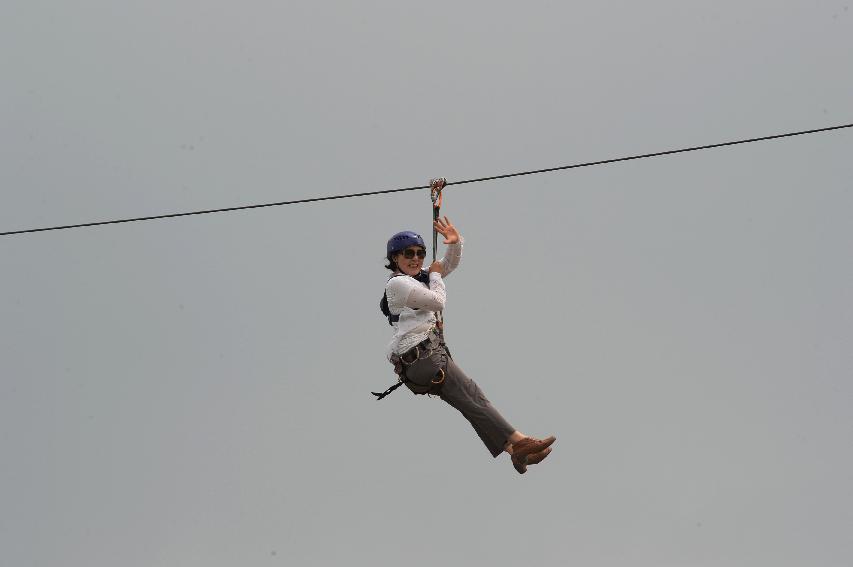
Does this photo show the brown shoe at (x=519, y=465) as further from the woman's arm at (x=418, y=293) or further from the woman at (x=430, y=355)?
the woman's arm at (x=418, y=293)

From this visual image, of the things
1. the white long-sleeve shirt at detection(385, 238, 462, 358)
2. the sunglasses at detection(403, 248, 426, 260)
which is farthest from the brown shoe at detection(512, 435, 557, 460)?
the sunglasses at detection(403, 248, 426, 260)

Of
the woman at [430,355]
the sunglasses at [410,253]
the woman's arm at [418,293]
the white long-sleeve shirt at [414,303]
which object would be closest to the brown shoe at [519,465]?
the woman at [430,355]

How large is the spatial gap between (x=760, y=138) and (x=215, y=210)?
575 cm

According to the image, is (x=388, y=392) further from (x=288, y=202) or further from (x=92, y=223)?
(x=92, y=223)

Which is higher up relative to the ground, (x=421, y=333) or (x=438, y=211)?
(x=438, y=211)

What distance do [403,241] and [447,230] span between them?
50 cm

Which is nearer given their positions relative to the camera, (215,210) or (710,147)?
(710,147)

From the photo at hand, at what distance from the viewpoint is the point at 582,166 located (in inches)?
666

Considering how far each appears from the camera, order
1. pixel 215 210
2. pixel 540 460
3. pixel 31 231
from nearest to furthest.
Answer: pixel 540 460, pixel 215 210, pixel 31 231

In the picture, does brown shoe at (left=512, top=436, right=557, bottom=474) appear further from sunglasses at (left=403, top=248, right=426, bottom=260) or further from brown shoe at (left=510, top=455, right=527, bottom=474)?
sunglasses at (left=403, top=248, right=426, bottom=260)

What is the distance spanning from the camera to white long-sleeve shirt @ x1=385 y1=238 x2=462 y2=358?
54.4ft

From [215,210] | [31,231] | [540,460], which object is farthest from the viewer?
[31,231]

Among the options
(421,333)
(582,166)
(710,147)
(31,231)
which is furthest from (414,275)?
(31,231)

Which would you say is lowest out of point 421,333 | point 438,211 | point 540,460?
point 540,460
